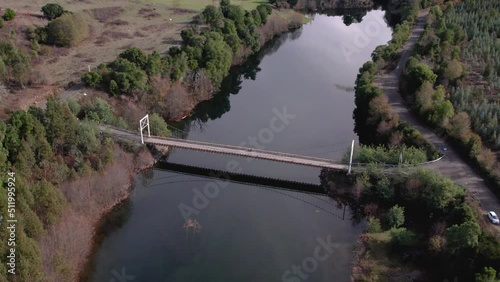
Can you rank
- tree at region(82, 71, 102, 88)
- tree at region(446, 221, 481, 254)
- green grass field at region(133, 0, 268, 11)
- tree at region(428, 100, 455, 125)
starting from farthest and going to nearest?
green grass field at region(133, 0, 268, 11)
tree at region(82, 71, 102, 88)
tree at region(428, 100, 455, 125)
tree at region(446, 221, 481, 254)

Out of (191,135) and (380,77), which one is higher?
(380,77)

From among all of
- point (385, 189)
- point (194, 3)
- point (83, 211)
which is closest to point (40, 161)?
point (83, 211)

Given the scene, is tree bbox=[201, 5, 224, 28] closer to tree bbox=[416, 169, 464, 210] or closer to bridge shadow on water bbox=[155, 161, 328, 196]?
bridge shadow on water bbox=[155, 161, 328, 196]

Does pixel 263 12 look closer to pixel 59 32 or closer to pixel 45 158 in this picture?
pixel 59 32

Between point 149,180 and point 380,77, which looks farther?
point 380,77

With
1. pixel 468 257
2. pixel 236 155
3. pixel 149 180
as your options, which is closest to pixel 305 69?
pixel 236 155

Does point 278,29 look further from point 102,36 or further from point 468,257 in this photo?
point 468,257

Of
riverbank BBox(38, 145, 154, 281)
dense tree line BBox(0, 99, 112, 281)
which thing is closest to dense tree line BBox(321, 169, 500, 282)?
riverbank BBox(38, 145, 154, 281)
